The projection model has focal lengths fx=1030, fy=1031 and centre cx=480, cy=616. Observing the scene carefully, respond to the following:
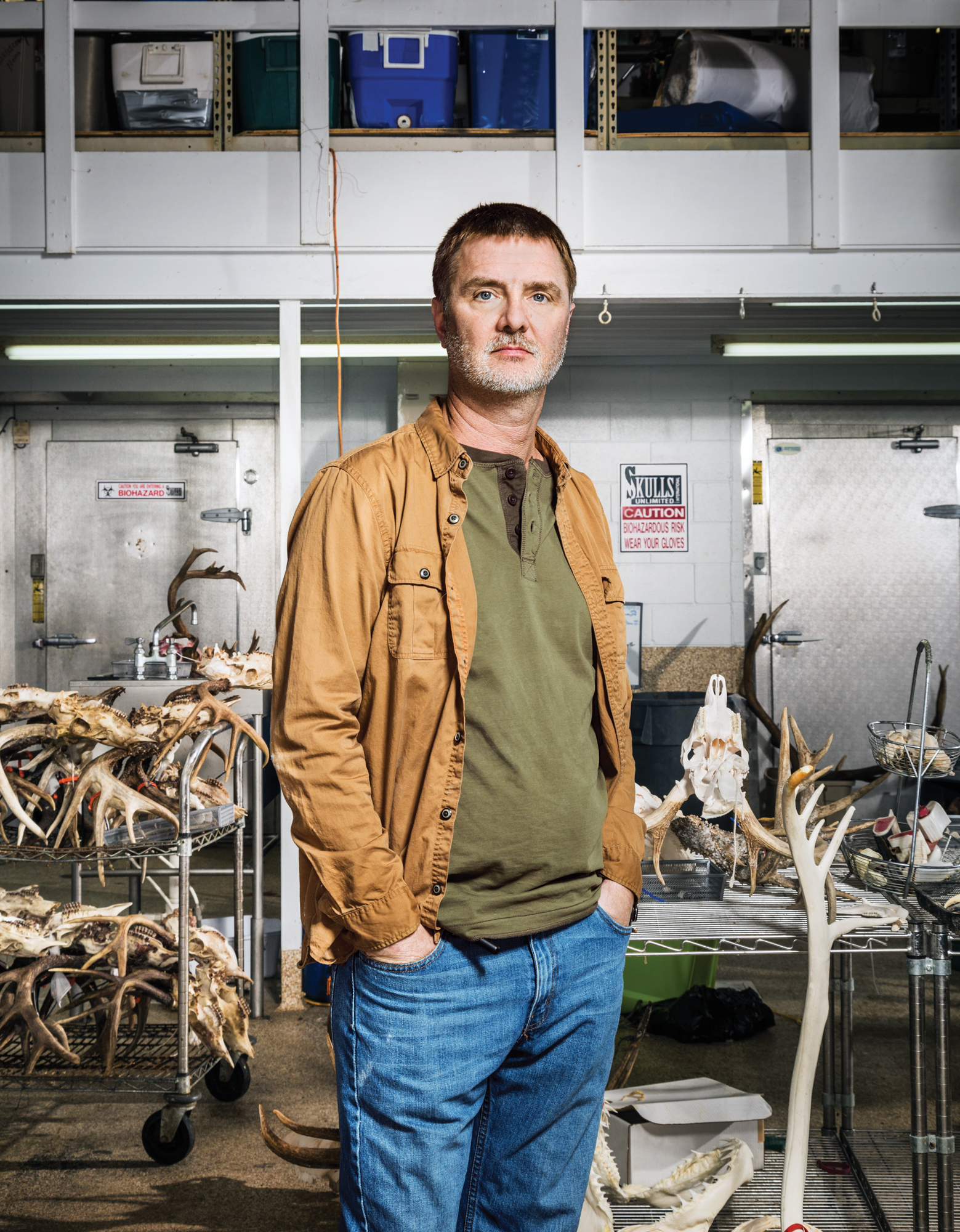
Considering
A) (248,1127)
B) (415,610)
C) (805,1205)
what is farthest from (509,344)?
(248,1127)

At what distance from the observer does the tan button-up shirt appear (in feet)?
4.50

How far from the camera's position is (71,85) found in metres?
3.99

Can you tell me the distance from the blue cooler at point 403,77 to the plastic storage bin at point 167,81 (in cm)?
59

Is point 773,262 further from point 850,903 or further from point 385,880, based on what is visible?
point 385,880

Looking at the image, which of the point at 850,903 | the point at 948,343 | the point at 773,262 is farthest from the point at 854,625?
the point at 850,903

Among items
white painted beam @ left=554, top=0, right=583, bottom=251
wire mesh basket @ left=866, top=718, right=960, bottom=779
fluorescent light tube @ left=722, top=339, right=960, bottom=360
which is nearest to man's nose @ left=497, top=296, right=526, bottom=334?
wire mesh basket @ left=866, top=718, right=960, bottom=779

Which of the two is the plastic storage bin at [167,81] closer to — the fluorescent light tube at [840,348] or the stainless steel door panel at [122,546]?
the stainless steel door panel at [122,546]

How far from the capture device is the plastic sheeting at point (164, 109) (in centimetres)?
409

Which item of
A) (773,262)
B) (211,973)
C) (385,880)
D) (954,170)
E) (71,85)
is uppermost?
(71,85)

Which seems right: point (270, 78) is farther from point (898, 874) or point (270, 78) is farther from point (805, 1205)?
point (805, 1205)

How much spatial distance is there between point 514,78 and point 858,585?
367 centimetres

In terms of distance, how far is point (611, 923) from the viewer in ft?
5.19

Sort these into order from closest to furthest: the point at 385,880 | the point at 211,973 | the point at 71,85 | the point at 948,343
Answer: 1. the point at 385,880
2. the point at 211,973
3. the point at 71,85
4. the point at 948,343

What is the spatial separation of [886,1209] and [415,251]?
348 centimetres
